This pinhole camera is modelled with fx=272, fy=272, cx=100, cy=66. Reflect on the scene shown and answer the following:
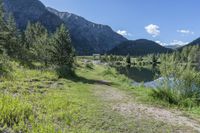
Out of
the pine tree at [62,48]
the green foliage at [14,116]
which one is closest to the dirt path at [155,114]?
the green foliage at [14,116]

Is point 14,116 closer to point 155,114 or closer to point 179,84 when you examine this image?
point 155,114

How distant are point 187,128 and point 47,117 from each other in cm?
588

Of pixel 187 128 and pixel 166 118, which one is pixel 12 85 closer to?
pixel 166 118

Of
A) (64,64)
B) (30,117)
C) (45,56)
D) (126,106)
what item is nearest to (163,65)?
(126,106)

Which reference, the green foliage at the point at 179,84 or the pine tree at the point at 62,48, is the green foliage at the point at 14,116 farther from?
the pine tree at the point at 62,48

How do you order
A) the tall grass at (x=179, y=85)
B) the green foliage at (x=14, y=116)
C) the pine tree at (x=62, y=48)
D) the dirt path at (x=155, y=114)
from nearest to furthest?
the green foliage at (x=14, y=116)
the dirt path at (x=155, y=114)
the tall grass at (x=179, y=85)
the pine tree at (x=62, y=48)

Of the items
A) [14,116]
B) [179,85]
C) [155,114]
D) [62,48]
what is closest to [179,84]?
[179,85]

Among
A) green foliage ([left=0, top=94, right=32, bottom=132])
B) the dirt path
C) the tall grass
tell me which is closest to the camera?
green foliage ([left=0, top=94, right=32, bottom=132])

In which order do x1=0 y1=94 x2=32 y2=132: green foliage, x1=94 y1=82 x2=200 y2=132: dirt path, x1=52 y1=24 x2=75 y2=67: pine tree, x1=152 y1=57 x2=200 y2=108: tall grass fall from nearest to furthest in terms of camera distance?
1. x1=0 y1=94 x2=32 y2=132: green foliage
2. x1=94 y1=82 x2=200 y2=132: dirt path
3. x1=152 y1=57 x2=200 y2=108: tall grass
4. x1=52 y1=24 x2=75 y2=67: pine tree

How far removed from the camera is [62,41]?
37.7 meters

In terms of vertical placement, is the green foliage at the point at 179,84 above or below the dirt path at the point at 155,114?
above

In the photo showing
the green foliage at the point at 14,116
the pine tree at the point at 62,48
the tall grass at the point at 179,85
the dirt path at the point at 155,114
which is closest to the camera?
the green foliage at the point at 14,116

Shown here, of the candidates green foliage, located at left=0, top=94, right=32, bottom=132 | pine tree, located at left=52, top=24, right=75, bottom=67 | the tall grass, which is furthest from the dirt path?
pine tree, located at left=52, top=24, right=75, bottom=67

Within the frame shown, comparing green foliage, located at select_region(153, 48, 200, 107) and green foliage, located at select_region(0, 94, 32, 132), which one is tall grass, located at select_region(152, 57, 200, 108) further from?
green foliage, located at select_region(0, 94, 32, 132)
